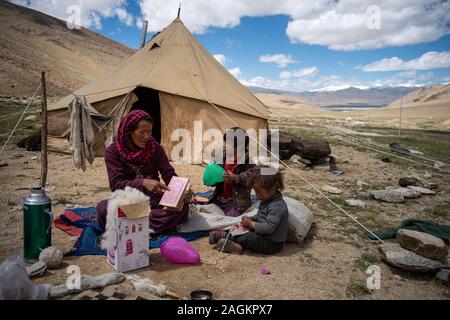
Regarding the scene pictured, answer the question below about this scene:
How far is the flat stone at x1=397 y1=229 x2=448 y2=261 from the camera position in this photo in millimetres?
2654

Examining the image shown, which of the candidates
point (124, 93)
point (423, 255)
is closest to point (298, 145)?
point (124, 93)

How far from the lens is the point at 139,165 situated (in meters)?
3.27

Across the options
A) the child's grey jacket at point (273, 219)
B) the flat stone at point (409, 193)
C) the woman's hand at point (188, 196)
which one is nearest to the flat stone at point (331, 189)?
the flat stone at point (409, 193)

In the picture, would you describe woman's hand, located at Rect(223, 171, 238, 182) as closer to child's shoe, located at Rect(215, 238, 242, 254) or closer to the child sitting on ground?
the child sitting on ground

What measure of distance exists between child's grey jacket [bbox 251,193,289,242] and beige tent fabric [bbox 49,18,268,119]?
4092mm

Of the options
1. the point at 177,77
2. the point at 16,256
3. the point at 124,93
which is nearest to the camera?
the point at 16,256

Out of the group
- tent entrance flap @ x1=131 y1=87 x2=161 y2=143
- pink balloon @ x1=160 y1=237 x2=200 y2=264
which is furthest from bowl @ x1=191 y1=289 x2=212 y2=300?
tent entrance flap @ x1=131 y1=87 x2=161 y2=143

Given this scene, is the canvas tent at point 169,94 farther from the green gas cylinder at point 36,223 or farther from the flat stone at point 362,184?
the green gas cylinder at point 36,223

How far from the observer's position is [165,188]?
2965 mm

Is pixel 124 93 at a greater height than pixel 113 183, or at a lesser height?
greater

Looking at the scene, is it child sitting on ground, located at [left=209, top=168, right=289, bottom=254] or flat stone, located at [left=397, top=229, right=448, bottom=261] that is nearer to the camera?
flat stone, located at [left=397, top=229, right=448, bottom=261]

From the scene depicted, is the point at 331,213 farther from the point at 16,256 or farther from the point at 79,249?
the point at 16,256
